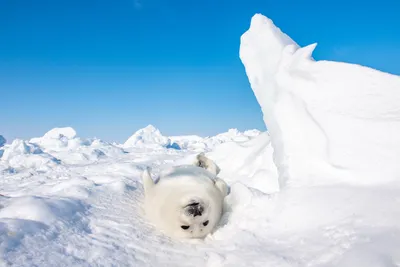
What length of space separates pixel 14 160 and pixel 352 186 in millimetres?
61441

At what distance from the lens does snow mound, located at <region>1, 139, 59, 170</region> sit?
1943 inches

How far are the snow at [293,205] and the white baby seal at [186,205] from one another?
14 centimetres

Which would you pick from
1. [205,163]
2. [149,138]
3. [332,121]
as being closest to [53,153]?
[149,138]

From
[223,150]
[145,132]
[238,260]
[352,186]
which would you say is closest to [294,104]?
[352,186]

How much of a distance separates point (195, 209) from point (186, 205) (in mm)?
120

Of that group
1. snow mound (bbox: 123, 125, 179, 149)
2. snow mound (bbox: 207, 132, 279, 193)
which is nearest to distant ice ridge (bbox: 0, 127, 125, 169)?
snow mound (bbox: 123, 125, 179, 149)

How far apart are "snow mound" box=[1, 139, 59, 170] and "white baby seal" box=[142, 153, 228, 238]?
138 feet

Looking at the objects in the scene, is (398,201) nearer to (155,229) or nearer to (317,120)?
(317,120)

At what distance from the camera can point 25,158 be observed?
52.5 metres

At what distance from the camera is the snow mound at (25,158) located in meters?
49.3

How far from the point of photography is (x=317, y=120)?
4.19 metres

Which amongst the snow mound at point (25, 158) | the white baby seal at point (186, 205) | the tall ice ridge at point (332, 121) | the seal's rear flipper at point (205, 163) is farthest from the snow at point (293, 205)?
the snow mound at point (25, 158)

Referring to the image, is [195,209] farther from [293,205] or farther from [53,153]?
[53,153]

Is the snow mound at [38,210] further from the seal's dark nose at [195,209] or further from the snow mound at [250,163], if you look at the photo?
the snow mound at [250,163]
